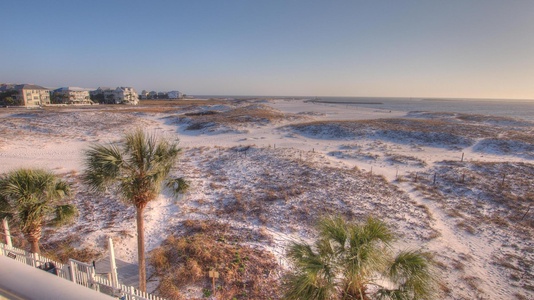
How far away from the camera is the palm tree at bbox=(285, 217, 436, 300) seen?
5000 millimetres

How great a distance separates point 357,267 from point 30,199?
29.4 feet

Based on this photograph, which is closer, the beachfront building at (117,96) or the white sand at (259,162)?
the white sand at (259,162)

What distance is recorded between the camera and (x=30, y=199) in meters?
7.54

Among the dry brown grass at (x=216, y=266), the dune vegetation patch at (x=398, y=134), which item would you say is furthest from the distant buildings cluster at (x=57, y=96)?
the dry brown grass at (x=216, y=266)

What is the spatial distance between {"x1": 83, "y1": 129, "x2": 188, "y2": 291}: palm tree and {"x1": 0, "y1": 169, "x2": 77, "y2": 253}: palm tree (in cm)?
178

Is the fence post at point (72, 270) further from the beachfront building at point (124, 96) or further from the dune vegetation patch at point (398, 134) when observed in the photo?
the beachfront building at point (124, 96)

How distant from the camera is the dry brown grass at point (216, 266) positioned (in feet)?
29.1

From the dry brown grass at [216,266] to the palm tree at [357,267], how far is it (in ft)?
14.0

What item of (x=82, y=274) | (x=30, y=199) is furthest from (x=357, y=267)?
(x=30, y=199)

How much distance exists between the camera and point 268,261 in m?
10.6

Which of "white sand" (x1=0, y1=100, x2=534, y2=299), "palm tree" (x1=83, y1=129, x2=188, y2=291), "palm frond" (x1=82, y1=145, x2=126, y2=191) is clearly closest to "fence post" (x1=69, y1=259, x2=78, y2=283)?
"palm tree" (x1=83, y1=129, x2=188, y2=291)

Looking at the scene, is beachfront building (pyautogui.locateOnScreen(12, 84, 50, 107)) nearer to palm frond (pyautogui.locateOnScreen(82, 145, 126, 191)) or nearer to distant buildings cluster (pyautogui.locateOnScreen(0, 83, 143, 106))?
distant buildings cluster (pyautogui.locateOnScreen(0, 83, 143, 106))

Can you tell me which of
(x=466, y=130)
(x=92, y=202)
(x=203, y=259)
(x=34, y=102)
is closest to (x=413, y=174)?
(x=203, y=259)

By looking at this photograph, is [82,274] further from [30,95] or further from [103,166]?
[30,95]
